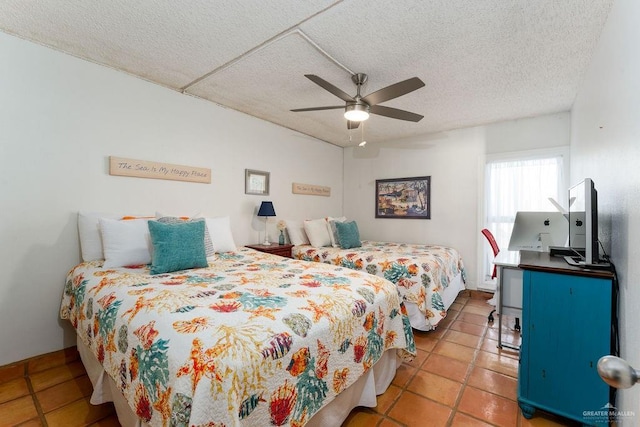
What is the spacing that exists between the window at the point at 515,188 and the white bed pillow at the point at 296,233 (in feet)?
8.20

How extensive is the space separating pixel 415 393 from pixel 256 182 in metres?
2.92

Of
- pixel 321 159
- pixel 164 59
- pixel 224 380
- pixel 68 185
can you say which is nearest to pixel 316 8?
pixel 164 59

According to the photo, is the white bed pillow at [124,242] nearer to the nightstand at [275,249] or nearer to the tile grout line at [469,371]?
the nightstand at [275,249]

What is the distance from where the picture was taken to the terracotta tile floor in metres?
1.69

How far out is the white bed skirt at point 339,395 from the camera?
1.42 m

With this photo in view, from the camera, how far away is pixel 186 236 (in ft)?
7.12

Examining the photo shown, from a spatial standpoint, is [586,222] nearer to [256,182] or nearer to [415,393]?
[415,393]

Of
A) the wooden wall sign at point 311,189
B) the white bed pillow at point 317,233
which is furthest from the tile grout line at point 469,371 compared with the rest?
the wooden wall sign at point 311,189

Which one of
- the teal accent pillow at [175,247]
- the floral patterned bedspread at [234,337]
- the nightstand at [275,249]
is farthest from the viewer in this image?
the nightstand at [275,249]

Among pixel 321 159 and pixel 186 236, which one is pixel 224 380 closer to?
pixel 186 236

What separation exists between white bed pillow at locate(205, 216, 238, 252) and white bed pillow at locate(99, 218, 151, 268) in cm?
60

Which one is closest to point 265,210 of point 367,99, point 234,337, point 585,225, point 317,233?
point 317,233

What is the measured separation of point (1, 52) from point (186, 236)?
1.84 metres

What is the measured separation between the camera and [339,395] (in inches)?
60.5
